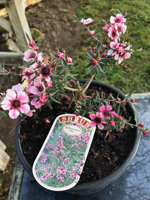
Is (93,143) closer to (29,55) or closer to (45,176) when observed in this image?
(45,176)

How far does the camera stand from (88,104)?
116cm

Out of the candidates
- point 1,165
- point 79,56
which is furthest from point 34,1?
point 1,165

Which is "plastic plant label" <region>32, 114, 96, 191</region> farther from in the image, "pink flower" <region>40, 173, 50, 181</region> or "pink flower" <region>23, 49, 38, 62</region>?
"pink flower" <region>23, 49, 38, 62</region>

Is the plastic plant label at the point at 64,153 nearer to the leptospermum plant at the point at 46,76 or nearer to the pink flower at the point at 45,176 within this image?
the pink flower at the point at 45,176

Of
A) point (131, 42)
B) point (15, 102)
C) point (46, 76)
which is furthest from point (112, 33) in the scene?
point (131, 42)

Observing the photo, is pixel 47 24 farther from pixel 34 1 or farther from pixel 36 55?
pixel 36 55

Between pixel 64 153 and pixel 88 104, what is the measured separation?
337 mm

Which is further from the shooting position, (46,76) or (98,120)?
(98,120)

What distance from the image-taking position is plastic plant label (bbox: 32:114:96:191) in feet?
3.25

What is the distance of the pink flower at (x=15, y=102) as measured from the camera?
0.71 metres

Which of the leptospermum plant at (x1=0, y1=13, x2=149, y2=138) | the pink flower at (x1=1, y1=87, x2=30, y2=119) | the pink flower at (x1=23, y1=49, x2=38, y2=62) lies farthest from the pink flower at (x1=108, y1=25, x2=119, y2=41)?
the pink flower at (x1=1, y1=87, x2=30, y2=119)

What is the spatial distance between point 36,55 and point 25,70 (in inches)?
4.9

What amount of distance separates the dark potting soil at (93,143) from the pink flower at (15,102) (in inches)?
19.0

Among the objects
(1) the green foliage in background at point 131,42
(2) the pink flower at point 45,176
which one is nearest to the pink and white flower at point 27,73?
(2) the pink flower at point 45,176
